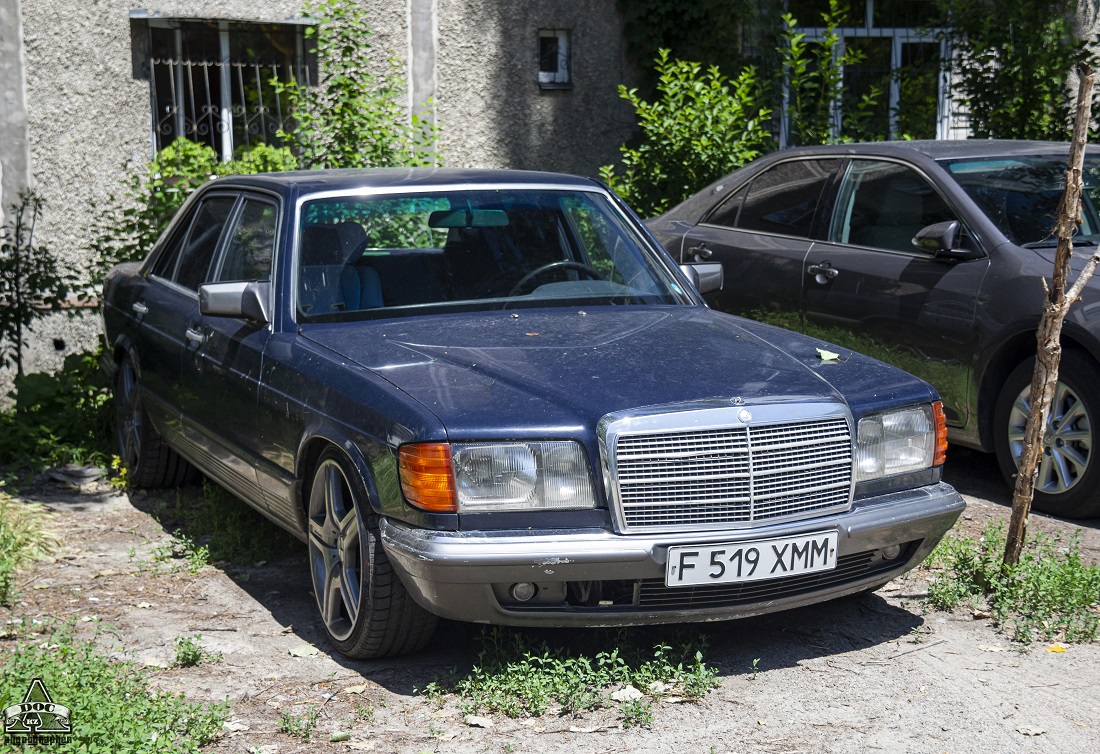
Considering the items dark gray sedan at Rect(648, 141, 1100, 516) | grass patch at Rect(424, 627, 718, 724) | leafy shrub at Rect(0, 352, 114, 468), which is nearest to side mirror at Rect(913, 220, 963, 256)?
dark gray sedan at Rect(648, 141, 1100, 516)

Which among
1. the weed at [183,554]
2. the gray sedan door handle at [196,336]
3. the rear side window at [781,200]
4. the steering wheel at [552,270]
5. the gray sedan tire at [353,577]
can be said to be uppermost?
the rear side window at [781,200]

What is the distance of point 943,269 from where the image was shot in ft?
20.1

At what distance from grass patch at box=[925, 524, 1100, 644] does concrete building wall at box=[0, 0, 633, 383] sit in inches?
235

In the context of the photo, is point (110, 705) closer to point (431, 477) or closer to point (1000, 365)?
point (431, 477)

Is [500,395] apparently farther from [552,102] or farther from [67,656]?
[552,102]

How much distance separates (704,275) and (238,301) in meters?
1.89

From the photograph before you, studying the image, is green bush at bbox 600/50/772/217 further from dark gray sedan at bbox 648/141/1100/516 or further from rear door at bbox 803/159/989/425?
rear door at bbox 803/159/989/425

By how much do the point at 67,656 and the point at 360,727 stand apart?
106 centimetres

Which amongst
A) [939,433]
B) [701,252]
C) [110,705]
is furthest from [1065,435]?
[110,705]

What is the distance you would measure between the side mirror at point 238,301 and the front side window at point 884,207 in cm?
321

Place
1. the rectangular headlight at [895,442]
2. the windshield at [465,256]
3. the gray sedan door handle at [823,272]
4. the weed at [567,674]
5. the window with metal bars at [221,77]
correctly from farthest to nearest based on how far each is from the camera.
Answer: the window with metal bars at [221,77], the gray sedan door handle at [823,272], the windshield at [465,256], the rectangular headlight at [895,442], the weed at [567,674]

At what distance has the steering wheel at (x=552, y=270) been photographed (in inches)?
197

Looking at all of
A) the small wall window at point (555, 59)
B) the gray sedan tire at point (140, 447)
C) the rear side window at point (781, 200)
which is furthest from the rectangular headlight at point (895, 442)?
the small wall window at point (555, 59)

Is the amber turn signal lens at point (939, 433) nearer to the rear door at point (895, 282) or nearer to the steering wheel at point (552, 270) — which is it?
the steering wheel at point (552, 270)
